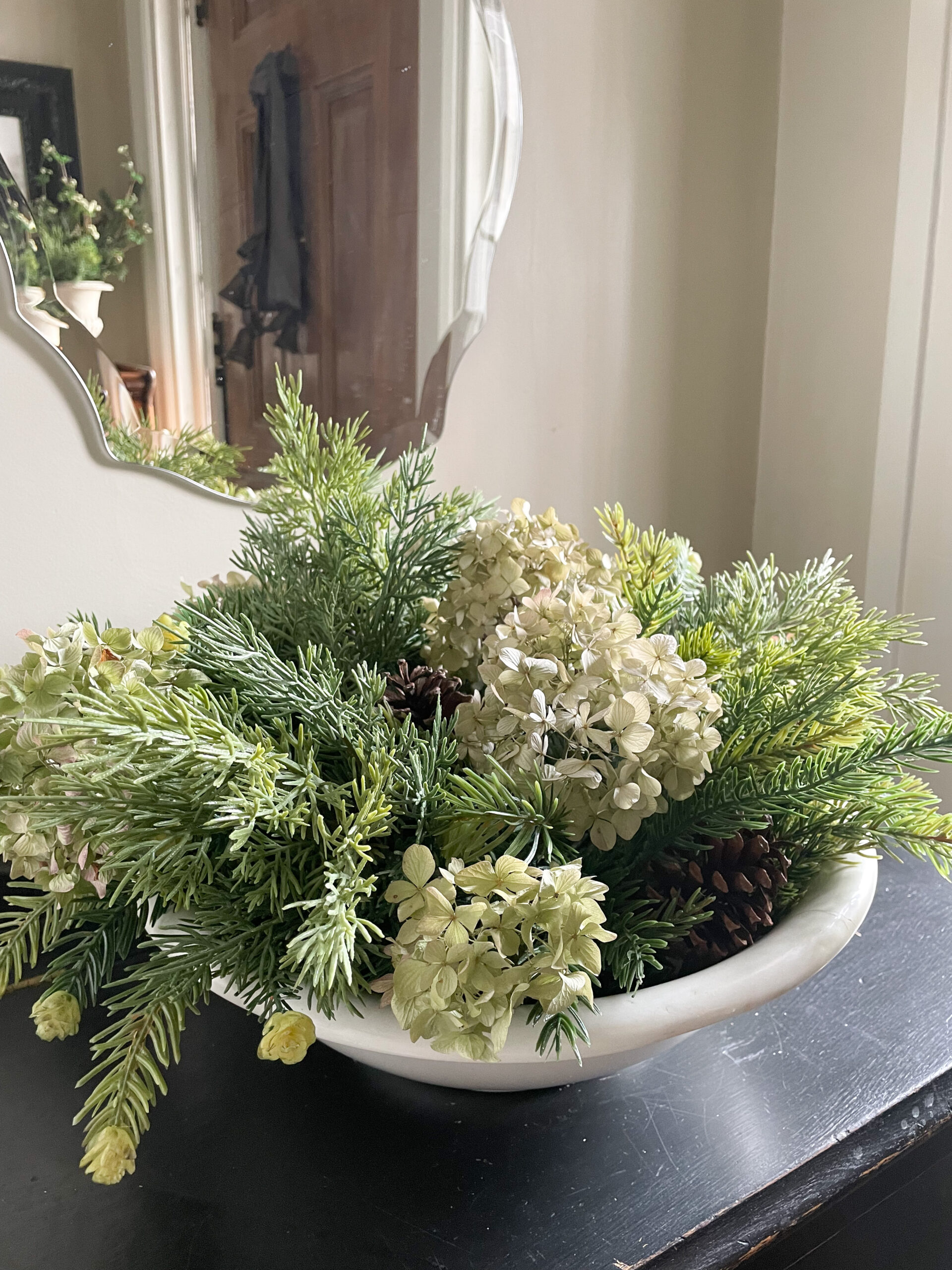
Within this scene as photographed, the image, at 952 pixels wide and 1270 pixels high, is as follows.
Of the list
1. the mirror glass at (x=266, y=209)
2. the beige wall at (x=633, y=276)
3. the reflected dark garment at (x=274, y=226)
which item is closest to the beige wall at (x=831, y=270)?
the beige wall at (x=633, y=276)

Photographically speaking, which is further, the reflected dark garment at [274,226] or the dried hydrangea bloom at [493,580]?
the reflected dark garment at [274,226]

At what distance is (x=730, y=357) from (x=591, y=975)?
3.35 ft

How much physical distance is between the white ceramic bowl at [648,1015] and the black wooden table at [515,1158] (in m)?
0.04

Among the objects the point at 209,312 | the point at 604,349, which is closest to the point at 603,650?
the point at 209,312

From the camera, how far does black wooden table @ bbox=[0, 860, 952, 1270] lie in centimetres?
40

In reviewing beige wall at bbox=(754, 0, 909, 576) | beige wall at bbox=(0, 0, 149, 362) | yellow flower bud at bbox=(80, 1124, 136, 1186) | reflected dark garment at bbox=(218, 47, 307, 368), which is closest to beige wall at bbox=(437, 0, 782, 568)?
beige wall at bbox=(754, 0, 909, 576)

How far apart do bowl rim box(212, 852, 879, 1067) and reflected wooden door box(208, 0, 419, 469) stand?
55cm

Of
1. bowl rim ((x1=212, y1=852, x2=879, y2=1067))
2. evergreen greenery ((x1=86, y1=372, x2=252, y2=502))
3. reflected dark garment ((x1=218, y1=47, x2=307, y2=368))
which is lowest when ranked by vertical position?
bowl rim ((x1=212, y1=852, x2=879, y2=1067))

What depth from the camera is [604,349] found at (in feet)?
3.58

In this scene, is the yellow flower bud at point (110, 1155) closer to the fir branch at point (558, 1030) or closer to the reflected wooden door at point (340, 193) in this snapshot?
the fir branch at point (558, 1030)

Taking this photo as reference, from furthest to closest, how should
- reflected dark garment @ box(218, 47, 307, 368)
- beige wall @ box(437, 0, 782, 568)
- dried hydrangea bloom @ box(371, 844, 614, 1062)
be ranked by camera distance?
1. beige wall @ box(437, 0, 782, 568)
2. reflected dark garment @ box(218, 47, 307, 368)
3. dried hydrangea bloom @ box(371, 844, 614, 1062)

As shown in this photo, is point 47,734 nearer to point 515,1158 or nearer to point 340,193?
point 515,1158

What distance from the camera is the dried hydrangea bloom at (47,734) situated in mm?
378

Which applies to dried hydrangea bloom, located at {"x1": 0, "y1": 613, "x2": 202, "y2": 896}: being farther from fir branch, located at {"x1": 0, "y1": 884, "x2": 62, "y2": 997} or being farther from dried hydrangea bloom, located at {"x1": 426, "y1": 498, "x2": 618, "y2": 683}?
dried hydrangea bloom, located at {"x1": 426, "y1": 498, "x2": 618, "y2": 683}
